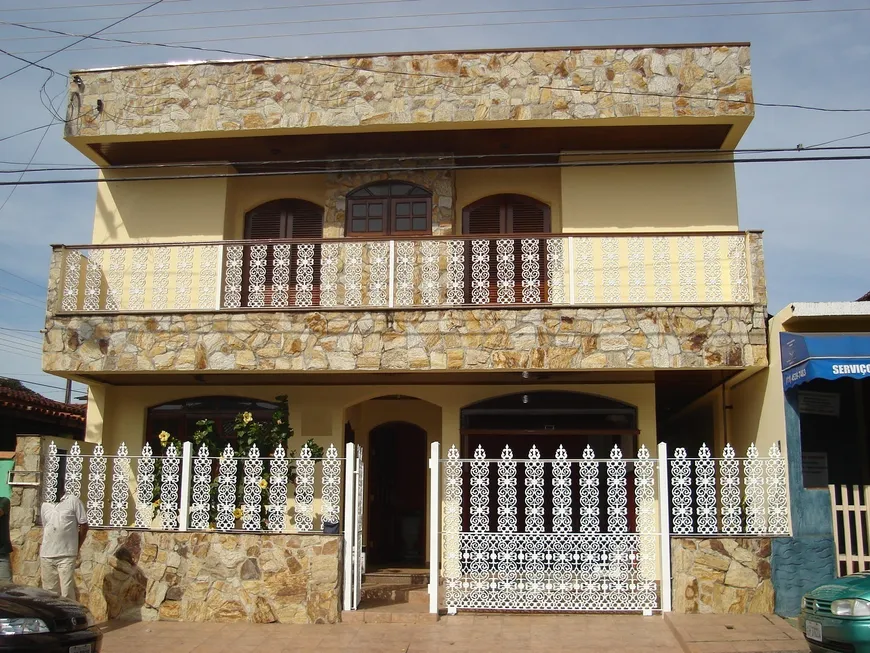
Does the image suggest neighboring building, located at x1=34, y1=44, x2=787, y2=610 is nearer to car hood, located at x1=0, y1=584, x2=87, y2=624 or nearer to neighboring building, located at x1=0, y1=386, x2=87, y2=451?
neighboring building, located at x1=0, y1=386, x2=87, y2=451

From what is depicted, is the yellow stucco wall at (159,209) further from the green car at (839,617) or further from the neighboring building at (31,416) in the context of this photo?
the green car at (839,617)

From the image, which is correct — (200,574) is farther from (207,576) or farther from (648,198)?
(648,198)

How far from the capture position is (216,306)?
1209 cm

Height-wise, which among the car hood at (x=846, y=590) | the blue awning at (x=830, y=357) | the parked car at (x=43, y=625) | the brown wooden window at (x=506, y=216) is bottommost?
the parked car at (x=43, y=625)

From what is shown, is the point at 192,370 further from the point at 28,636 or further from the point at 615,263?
the point at 615,263

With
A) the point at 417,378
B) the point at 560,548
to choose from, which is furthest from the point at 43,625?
the point at 417,378

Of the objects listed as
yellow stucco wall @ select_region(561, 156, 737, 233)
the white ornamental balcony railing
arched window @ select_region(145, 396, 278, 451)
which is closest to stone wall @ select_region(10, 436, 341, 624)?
A: the white ornamental balcony railing

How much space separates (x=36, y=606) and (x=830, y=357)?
8554mm

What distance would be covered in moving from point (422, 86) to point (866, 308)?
21.9 feet

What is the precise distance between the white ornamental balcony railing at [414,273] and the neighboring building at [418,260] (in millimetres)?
31

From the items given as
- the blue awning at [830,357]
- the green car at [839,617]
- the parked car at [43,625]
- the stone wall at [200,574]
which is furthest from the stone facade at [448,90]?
the parked car at [43,625]

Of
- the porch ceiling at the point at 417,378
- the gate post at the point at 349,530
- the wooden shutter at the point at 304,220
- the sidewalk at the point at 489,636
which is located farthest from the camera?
the wooden shutter at the point at 304,220

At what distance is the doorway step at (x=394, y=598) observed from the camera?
34.8 feet

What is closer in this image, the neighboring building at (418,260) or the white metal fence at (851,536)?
the white metal fence at (851,536)
